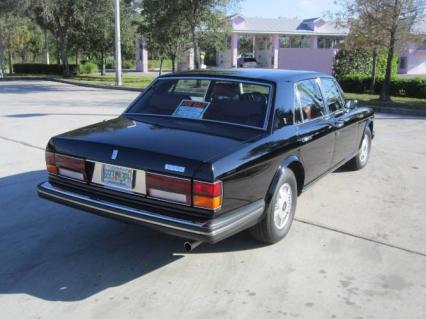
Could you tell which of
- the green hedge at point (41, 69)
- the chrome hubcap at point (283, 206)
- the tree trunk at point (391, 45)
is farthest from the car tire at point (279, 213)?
the green hedge at point (41, 69)

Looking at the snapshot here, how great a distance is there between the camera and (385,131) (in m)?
11.2

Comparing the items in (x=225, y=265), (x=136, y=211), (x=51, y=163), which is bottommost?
(x=225, y=265)

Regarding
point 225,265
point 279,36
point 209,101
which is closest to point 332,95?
point 209,101

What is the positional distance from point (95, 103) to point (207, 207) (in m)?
13.4

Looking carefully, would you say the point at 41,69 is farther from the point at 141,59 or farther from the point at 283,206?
the point at 283,206

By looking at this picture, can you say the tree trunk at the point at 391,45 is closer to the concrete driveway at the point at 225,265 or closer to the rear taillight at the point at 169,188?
the concrete driveway at the point at 225,265

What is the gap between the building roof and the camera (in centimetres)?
4644

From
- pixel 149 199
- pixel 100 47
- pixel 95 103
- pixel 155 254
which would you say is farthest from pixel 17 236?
pixel 100 47

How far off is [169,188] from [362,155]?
4.55m

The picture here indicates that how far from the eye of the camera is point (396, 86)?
1967 cm

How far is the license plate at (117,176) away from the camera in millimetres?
3758

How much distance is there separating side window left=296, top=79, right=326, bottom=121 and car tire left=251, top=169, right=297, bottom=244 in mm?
815

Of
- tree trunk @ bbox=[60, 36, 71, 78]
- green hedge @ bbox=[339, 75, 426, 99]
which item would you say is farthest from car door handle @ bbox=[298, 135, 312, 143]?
tree trunk @ bbox=[60, 36, 71, 78]

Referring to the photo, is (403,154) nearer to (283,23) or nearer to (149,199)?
(149,199)
